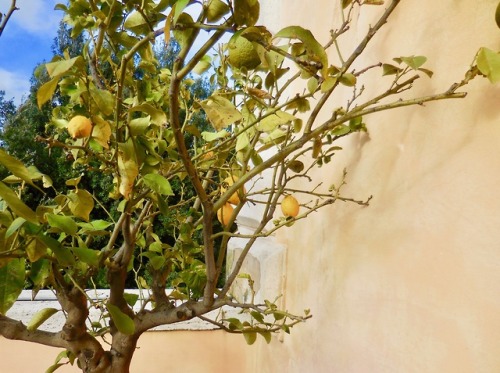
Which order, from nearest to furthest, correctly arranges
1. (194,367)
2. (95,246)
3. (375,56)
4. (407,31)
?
(407,31) < (375,56) < (194,367) < (95,246)

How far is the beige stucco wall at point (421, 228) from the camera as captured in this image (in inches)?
18.6

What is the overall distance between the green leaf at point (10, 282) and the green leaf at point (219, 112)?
253 millimetres

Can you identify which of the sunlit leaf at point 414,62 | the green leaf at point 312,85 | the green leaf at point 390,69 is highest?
the green leaf at point 390,69

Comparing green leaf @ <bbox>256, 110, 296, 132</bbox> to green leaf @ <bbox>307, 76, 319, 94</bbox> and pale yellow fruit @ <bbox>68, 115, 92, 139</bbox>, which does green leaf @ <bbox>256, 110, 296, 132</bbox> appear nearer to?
green leaf @ <bbox>307, 76, 319, 94</bbox>

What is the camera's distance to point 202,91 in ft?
4.77

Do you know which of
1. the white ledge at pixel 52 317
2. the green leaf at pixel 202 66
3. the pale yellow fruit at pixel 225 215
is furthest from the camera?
the white ledge at pixel 52 317

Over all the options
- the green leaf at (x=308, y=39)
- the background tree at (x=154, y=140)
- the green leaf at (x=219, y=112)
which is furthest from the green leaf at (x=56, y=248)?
the green leaf at (x=308, y=39)

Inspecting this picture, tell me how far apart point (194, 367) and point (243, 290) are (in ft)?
0.83

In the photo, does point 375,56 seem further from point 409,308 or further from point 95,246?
point 95,246

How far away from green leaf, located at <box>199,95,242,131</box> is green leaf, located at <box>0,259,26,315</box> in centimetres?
25

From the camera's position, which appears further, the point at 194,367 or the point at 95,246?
the point at 95,246

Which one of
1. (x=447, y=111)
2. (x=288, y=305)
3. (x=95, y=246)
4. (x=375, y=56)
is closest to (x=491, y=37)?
(x=447, y=111)

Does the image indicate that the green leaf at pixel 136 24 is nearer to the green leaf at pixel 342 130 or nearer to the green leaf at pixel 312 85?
the green leaf at pixel 312 85

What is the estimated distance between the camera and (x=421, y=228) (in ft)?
1.88
